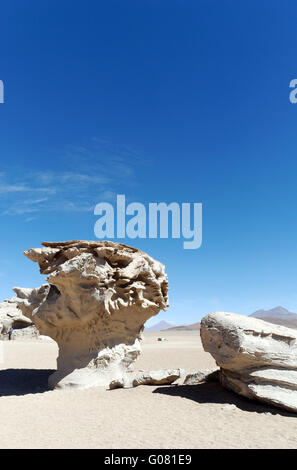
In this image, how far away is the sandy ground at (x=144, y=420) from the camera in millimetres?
6633

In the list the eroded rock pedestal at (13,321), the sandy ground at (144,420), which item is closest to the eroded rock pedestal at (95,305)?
the sandy ground at (144,420)

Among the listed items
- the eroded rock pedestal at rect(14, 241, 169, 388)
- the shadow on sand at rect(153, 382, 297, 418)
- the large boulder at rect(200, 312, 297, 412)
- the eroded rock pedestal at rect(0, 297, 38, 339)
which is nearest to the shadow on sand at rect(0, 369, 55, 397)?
the eroded rock pedestal at rect(14, 241, 169, 388)

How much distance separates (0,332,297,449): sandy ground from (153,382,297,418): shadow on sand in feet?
0.07

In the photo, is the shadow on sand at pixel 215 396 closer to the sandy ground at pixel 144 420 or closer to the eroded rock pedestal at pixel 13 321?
the sandy ground at pixel 144 420

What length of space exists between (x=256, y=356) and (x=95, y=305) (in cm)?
560

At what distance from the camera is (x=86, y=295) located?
1231 centimetres

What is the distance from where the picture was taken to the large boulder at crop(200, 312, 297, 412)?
858 centimetres

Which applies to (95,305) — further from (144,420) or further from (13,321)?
(13,321)

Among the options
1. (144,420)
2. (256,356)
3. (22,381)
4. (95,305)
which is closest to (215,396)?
(256,356)

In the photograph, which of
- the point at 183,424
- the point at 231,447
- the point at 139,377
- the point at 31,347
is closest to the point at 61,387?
the point at 139,377

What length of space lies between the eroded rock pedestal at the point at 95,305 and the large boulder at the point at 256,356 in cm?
413

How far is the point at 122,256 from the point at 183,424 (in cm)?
632

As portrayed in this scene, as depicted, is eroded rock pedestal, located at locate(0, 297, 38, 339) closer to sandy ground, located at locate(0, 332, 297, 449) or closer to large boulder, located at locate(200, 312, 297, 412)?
sandy ground, located at locate(0, 332, 297, 449)
